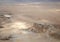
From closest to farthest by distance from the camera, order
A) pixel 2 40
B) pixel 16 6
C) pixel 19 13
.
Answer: pixel 2 40
pixel 19 13
pixel 16 6

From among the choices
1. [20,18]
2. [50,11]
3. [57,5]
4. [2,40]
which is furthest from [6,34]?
[57,5]

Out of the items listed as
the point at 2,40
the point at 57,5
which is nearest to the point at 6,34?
the point at 2,40

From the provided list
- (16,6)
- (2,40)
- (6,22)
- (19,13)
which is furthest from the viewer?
(16,6)

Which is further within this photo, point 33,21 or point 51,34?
point 33,21

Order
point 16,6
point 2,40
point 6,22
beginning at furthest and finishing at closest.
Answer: point 16,6
point 6,22
point 2,40

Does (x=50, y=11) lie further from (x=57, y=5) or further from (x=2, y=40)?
(x=2, y=40)

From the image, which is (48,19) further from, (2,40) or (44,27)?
(2,40)
